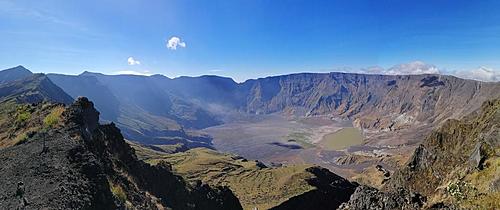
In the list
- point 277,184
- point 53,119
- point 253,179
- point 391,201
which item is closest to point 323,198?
point 277,184

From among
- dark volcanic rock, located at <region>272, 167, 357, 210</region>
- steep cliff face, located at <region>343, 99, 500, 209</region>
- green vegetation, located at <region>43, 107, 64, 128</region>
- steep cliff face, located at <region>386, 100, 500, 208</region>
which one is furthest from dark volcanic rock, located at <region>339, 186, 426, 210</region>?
dark volcanic rock, located at <region>272, 167, 357, 210</region>

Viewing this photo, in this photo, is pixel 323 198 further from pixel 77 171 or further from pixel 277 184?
pixel 77 171

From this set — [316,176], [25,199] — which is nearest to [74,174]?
[25,199]

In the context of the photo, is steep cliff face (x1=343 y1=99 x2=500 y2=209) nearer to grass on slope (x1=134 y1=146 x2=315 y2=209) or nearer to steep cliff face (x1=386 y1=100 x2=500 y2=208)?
steep cliff face (x1=386 y1=100 x2=500 y2=208)

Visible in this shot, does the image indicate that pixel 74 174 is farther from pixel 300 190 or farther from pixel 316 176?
pixel 316 176

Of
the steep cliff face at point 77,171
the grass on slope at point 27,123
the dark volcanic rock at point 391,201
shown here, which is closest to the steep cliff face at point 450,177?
the dark volcanic rock at point 391,201

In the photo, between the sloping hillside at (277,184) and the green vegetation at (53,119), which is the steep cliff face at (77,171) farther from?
the sloping hillside at (277,184)
